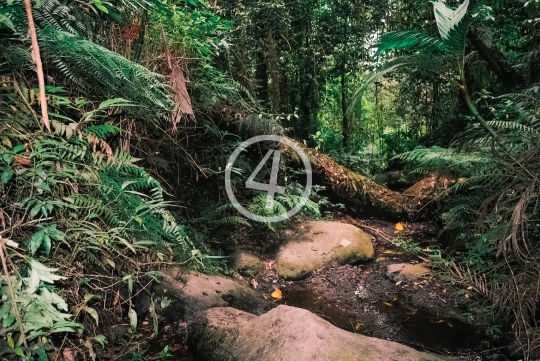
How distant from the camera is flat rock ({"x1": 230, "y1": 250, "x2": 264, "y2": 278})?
4141 millimetres

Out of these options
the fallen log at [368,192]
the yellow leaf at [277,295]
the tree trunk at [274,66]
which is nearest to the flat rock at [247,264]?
the yellow leaf at [277,295]

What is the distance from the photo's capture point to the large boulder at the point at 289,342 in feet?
7.00

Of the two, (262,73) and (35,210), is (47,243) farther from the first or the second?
(262,73)

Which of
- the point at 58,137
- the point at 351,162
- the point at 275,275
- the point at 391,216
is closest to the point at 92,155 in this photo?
the point at 58,137

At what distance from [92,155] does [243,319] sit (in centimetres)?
155

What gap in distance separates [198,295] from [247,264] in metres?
1.19

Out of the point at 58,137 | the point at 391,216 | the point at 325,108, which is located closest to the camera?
the point at 58,137

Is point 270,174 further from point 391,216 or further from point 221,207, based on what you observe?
point 391,216

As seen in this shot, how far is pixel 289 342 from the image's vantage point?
7.20 ft

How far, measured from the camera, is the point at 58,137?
6.98ft

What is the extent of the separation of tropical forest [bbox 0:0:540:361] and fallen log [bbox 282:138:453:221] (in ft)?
0.11

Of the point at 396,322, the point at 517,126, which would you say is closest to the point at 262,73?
the point at 517,126

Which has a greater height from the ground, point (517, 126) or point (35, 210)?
point (517, 126)

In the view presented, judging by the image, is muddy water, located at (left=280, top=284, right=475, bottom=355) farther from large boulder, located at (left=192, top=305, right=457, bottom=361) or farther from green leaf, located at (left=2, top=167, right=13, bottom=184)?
green leaf, located at (left=2, top=167, right=13, bottom=184)
